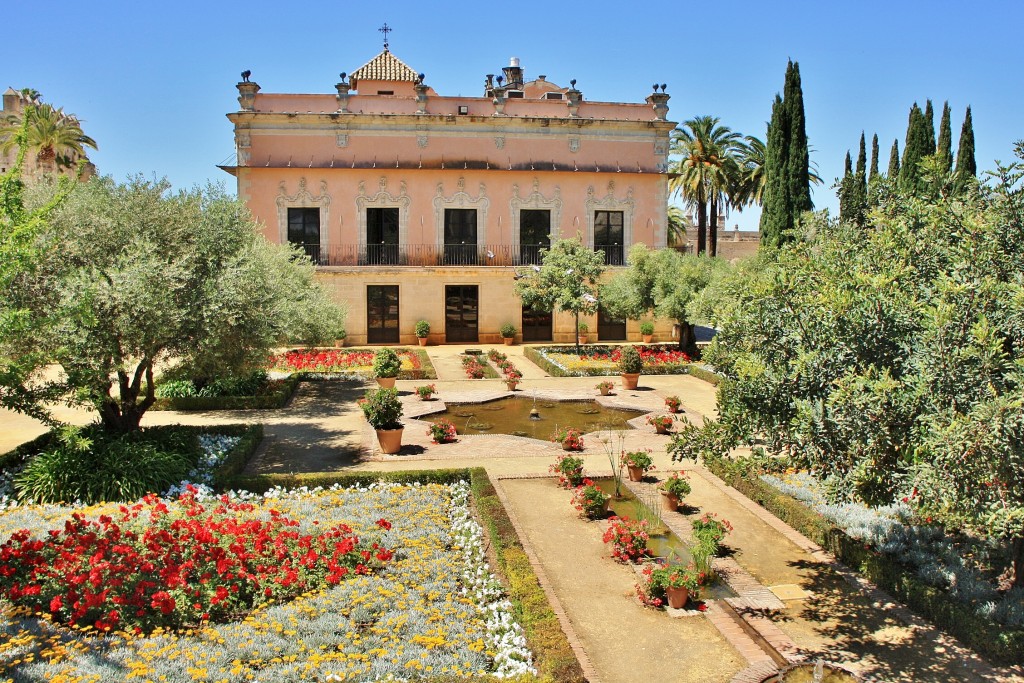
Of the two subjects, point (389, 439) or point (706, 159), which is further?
point (706, 159)

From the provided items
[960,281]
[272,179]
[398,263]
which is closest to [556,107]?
[398,263]

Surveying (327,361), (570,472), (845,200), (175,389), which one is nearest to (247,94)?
(327,361)

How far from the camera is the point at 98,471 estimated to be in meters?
10.1

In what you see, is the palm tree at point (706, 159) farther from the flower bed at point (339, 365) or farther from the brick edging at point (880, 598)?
the brick edging at point (880, 598)

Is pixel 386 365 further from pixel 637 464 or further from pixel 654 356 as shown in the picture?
pixel 654 356

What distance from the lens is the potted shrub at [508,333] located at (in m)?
29.0

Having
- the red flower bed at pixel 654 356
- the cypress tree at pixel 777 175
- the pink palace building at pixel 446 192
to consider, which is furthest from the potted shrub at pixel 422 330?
the cypress tree at pixel 777 175

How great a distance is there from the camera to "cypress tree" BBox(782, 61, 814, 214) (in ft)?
90.7

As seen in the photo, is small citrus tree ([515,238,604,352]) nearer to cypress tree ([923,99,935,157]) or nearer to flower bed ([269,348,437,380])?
flower bed ([269,348,437,380])

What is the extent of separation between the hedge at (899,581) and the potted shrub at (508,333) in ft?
61.2

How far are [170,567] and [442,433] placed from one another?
6949 millimetres

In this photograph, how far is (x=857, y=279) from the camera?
628cm

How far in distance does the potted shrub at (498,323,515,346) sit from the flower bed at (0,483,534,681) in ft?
67.7

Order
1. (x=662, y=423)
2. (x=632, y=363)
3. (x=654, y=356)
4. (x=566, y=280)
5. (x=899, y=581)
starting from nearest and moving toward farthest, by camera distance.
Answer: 1. (x=899, y=581)
2. (x=662, y=423)
3. (x=632, y=363)
4. (x=654, y=356)
5. (x=566, y=280)
